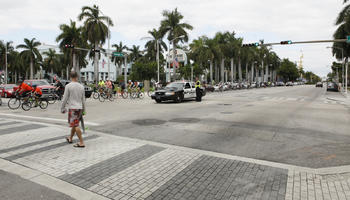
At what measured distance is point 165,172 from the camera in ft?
15.4

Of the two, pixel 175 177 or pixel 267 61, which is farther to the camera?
pixel 267 61

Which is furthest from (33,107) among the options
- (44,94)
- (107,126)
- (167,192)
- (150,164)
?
(167,192)

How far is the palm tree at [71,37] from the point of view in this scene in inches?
1983

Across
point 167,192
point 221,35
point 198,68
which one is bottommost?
point 167,192

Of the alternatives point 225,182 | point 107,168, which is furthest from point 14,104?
point 225,182

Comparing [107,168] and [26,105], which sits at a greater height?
[26,105]

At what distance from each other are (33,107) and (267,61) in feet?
282

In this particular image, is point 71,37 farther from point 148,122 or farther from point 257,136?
point 257,136

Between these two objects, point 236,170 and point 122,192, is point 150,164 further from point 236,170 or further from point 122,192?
point 236,170

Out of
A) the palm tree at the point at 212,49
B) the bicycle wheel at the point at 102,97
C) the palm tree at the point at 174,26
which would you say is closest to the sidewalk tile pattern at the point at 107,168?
the bicycle wheel at the point at 102,97

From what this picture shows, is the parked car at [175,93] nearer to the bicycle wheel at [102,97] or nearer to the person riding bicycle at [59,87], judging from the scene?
the bicycle wheel at [102,97]

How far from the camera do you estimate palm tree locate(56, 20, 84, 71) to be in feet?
165

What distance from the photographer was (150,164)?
5.09m

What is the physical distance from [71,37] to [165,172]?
171 ft
